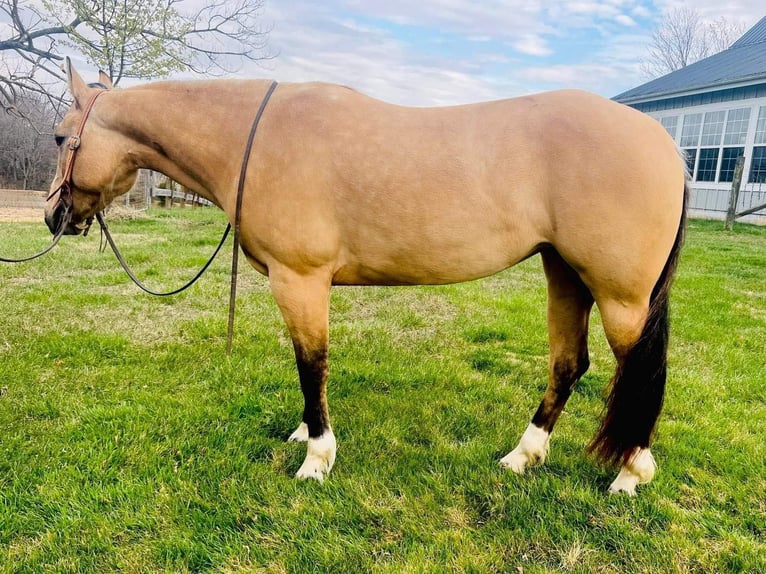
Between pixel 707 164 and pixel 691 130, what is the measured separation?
1500 millimetres

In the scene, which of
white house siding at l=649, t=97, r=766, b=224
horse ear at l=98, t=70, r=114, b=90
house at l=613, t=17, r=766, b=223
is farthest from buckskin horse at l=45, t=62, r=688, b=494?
white house siding at l=649, t=97, r=766, b=224

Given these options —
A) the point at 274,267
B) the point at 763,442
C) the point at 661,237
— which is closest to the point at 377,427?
the point at 274,267

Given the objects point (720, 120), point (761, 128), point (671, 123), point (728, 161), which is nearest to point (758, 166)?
point (728, 161)

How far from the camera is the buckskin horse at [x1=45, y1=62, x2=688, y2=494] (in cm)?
201

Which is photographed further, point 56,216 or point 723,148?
point 723,148

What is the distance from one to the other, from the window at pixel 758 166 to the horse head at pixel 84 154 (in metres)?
18.0

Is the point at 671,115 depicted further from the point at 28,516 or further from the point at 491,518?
the point at 28,516

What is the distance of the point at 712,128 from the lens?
16.4 meters

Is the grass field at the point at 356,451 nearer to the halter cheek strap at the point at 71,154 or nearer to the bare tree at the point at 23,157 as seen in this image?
the halter cheek strap at the point at 71,154

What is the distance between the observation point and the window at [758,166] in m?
14.7

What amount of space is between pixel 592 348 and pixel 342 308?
2489 mm

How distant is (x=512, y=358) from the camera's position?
399cm

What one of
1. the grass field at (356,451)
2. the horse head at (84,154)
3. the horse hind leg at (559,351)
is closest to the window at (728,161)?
the grass field at (356,451)

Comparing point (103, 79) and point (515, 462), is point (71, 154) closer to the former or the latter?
point (103, 79)
